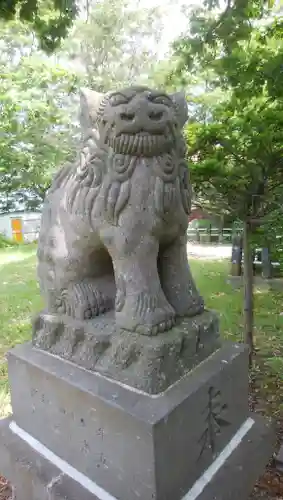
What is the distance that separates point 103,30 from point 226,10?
785cm

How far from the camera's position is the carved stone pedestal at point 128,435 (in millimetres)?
1363

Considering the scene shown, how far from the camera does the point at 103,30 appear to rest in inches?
366

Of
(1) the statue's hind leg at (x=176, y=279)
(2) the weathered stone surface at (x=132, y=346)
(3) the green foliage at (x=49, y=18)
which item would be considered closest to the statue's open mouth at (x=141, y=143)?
(1) the statue's hind leg at (x=176, y=279)

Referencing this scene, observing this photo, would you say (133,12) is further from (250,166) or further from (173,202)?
(173,202)

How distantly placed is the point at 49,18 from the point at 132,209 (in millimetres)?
1826

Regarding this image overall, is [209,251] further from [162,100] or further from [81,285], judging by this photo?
[162,100]

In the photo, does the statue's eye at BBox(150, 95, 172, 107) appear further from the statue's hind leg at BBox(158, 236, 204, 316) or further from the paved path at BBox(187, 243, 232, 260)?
the paved path at BBox(187, 243, 232, 260)

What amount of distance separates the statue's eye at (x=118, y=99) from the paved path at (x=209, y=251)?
19.9 ft

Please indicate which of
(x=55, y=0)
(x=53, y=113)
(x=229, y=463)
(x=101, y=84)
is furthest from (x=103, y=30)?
(x=229, y=463)

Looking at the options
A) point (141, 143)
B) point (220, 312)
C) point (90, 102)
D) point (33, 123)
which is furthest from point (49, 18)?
point (220, 312)

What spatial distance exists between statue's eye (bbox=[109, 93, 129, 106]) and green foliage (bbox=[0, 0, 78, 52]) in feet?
3.70

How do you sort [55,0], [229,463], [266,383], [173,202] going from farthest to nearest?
[266,383] → [55,0] → [229,463] → [173,202]

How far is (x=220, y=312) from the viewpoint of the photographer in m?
4.18

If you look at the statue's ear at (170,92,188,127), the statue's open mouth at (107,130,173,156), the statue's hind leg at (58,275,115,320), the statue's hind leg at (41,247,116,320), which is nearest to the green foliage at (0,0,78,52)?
the statue's ear at (170,92,188,127)
